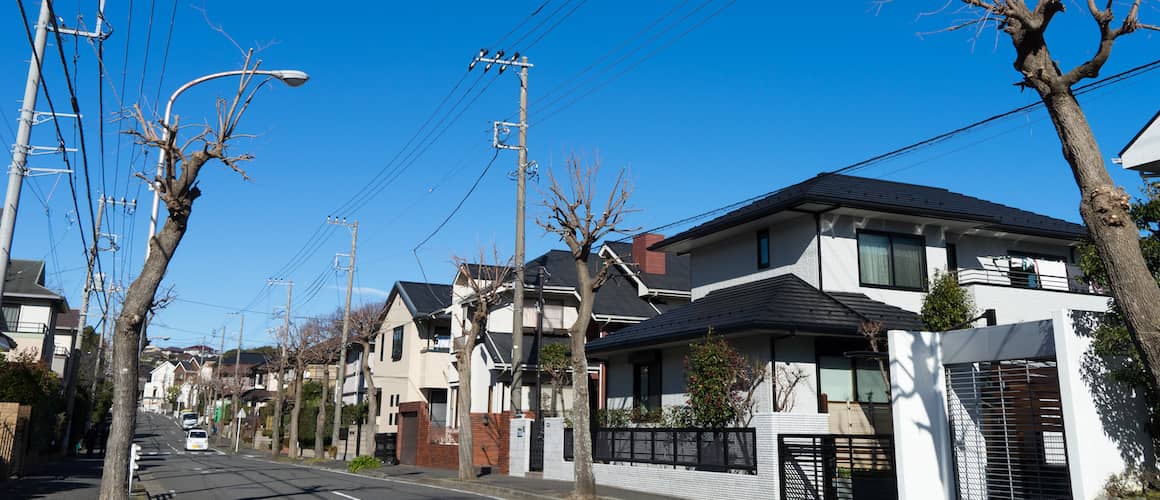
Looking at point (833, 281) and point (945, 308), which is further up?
point (833, 281)

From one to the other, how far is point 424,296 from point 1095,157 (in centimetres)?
3992

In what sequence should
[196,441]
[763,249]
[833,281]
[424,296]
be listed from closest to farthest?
[833,281] < [763,249] < [424,296] < [196,441]

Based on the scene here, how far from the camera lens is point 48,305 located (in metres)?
47.7

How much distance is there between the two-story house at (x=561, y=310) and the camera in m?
32.7

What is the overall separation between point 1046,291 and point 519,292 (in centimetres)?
1506

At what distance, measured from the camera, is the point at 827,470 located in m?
15.3

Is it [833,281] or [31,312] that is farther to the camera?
[31,312]

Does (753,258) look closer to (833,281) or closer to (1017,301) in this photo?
(833,281)

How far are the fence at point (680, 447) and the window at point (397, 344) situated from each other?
22643mm

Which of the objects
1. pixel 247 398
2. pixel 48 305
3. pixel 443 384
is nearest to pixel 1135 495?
pixel 443 384

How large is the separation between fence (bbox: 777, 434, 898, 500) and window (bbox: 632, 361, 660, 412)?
734cm

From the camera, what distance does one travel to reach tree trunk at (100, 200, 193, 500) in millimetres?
12742

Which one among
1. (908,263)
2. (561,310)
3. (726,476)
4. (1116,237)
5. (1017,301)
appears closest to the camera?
(1116,237)

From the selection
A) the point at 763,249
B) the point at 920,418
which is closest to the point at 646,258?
the point at 763,249
